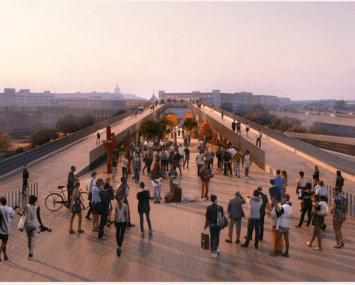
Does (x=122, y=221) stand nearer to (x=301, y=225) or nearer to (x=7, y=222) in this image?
(x=7, y=222)

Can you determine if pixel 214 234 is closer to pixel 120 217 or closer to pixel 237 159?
pixel 120 217

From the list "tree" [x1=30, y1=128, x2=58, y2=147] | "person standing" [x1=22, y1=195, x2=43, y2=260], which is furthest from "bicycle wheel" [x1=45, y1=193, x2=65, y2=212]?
"tree" [x1=30, y1=128, x2=58, y2=147]

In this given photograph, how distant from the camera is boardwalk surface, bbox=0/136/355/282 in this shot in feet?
22.4

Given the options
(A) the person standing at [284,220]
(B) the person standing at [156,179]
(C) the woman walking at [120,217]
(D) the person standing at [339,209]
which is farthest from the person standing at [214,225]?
(B) the person standing at [156,179]

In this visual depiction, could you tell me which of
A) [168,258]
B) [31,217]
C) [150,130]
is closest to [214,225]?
[168,258]

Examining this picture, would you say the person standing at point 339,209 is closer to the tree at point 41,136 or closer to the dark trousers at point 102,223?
the dark trousers at point 102,223

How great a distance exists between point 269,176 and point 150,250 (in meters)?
11.7

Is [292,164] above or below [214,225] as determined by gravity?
below

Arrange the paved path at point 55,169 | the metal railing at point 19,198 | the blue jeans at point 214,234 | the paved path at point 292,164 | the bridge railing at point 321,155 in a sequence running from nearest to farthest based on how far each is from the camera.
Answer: the blue jeans at point 214,234
the metal railing at point 19,198
the paved path at point 55,169
the paved path at point 292,164
the bridge railing at point 321,155

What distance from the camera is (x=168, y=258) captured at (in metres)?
7.70

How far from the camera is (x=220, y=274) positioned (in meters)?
6.88

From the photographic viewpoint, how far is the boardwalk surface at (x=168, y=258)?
684 cm

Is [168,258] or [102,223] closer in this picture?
[168,258]

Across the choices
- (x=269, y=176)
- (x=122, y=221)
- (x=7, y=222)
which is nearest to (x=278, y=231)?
(x=122, y=221)
